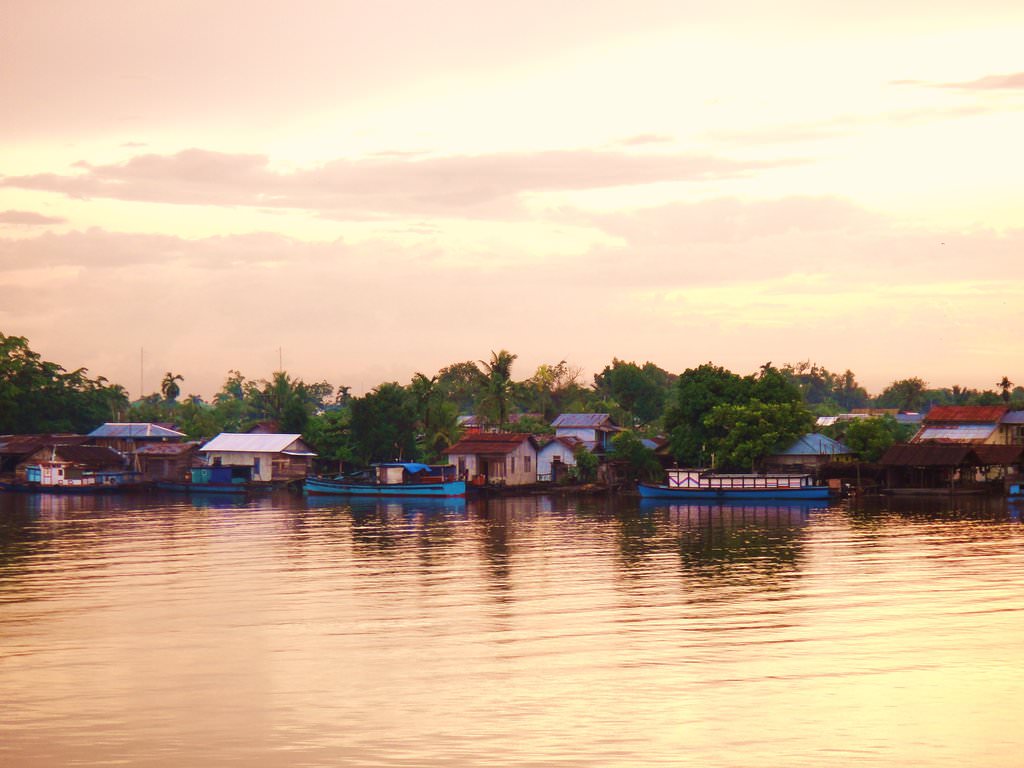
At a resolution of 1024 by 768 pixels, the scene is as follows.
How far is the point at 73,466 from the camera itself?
86.1 m

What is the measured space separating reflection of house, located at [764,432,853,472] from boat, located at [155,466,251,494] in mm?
35978

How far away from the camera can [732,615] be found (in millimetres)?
27688

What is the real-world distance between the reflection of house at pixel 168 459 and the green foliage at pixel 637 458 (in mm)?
32284

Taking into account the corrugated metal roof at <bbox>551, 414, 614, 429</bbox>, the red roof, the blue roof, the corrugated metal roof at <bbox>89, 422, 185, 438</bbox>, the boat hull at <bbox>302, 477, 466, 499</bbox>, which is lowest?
the boat hull at <bbox>302, 477, 466, 499</bbox>

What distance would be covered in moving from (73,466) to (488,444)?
30807 millimetres

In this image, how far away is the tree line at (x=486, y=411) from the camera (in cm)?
7569

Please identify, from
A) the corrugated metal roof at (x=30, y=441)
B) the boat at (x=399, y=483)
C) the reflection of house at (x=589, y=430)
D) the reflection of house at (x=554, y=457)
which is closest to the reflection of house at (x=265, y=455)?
the boat at (x=399, y=483)

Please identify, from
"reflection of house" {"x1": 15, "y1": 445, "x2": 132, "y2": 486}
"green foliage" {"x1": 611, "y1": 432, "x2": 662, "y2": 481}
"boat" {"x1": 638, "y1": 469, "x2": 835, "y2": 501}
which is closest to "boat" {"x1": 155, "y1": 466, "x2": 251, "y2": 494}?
"reflection of house" {"x1": 15, "y1": 445, "x2": 132, "y2": 486}

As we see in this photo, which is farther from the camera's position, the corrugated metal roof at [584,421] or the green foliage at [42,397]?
the green foliage at [42,397]

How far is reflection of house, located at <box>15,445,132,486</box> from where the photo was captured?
85.4 meters

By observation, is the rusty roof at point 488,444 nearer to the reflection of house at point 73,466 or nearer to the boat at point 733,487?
the boat at point 733,487

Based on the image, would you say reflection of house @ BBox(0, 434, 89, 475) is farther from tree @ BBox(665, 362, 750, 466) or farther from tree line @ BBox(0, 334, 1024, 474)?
tree @ BBox(665, 362, 750, 466)

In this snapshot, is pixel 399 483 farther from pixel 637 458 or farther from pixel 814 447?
pixel 814 447

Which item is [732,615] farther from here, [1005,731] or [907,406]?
[907,406]
